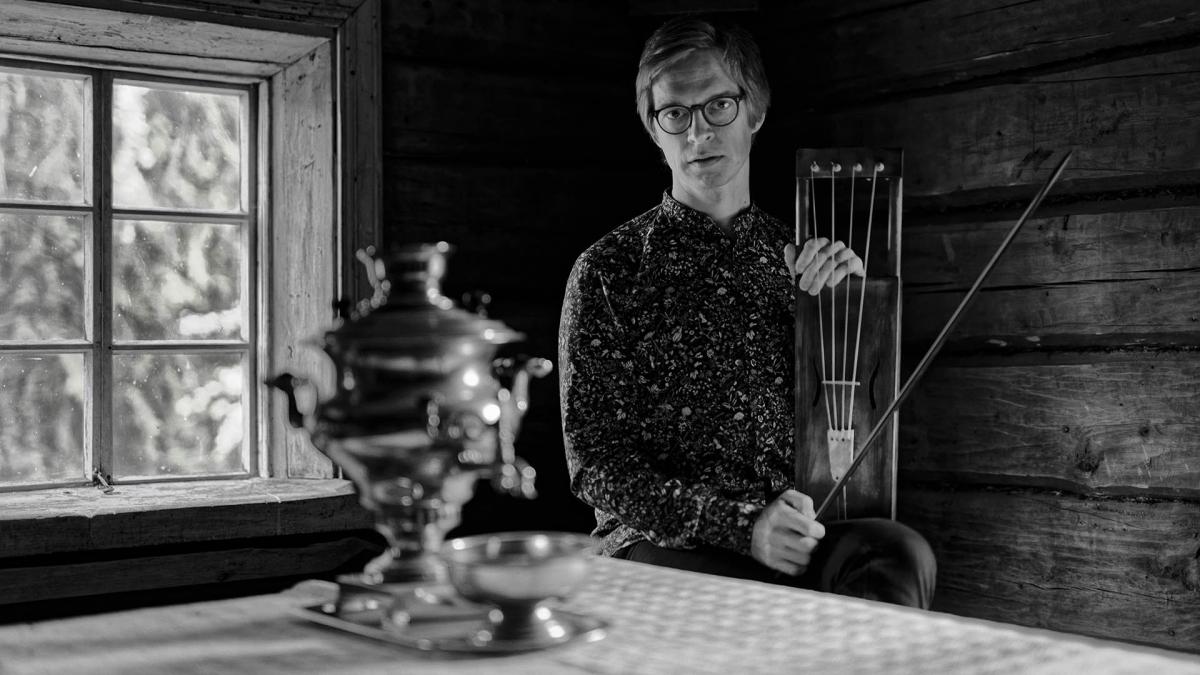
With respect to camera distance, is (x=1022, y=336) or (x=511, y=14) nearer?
(x=1022, y=336)

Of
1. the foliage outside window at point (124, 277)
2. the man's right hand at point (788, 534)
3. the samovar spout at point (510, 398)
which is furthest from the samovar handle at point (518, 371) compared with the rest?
the foliage outside window at point (124, 277)

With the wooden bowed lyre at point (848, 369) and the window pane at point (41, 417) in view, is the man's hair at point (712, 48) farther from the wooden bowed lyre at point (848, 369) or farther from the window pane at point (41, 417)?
the window pane at point (41, 417)

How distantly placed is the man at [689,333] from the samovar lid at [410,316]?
942 millimetres

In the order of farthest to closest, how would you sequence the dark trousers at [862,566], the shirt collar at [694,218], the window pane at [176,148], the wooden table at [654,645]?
1. the window pane at [176,148]
2. the shirt collar at [694,218]
3. the dark trousers at [862,566]
4. the wooden table at [654,645]

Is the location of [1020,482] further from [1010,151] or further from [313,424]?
[313,424]

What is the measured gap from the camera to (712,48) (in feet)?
7.59

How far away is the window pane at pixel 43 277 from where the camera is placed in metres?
2.54

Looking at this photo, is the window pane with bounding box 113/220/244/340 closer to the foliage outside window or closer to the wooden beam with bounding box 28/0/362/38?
the foliage outside window

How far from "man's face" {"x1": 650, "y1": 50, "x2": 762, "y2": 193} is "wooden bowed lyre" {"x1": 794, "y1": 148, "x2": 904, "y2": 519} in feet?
0.50

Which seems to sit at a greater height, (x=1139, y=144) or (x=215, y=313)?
(x=1139, y=144)

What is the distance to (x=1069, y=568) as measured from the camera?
2.35 metres

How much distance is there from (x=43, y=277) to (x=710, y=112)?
4.86 feet

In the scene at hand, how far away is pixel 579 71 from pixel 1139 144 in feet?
4.38

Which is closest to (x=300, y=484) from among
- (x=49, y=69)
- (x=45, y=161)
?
(x=45, y=161)
